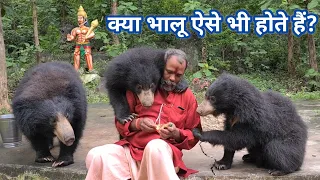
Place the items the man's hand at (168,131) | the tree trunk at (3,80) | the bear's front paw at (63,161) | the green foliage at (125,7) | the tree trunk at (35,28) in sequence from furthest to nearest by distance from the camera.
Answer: the green foliage at (125,7) → the tree trunk at (35,28) → the tree trunk at (3,80) → the bear's front paw at (63,161) → the man's hand at (168,131)

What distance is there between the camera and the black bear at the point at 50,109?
3.06m

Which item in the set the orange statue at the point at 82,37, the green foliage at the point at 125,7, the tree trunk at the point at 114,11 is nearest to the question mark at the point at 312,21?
the green foliage at the point at 125,7

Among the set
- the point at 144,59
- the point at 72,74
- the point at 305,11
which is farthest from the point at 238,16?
the point at 144,59

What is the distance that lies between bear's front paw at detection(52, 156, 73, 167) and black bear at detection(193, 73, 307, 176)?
3.89ft

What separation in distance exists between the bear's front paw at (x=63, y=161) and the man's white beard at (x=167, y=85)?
3.71ft

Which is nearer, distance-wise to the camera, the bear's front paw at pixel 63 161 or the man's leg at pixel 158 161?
the man's leg at pixel 158 161

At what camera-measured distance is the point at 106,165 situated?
8.24 feet

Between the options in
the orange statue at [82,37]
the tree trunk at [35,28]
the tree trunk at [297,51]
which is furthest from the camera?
the tree trunk at [297,51]

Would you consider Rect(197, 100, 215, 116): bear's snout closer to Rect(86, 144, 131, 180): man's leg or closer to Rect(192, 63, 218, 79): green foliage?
Rect(86, 144, 131, 180): man's leg

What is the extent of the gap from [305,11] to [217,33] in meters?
2.94

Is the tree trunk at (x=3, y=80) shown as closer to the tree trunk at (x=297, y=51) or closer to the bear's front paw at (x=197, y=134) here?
the bear's front paw at (x=197, y=134)

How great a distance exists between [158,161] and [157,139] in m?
0.14

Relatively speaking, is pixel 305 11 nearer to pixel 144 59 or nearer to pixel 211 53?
pixel 211 53

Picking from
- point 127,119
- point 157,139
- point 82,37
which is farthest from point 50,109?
point 82,37
